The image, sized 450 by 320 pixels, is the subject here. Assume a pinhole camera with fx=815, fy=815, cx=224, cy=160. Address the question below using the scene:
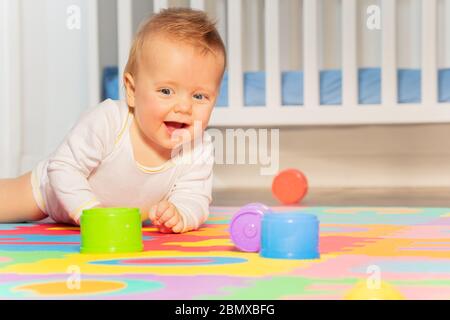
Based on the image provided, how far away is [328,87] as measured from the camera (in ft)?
7.45

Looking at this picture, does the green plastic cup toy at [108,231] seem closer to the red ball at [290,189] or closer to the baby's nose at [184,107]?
the baby's nose at [184,107]

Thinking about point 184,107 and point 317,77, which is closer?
point 184,107

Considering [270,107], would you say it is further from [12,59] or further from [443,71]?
[12,59]

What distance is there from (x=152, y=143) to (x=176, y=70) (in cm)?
17

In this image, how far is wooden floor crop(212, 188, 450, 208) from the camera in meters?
1.86

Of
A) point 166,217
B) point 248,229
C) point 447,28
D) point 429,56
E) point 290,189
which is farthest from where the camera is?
point 447,28

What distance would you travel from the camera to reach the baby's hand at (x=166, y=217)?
1189 mm

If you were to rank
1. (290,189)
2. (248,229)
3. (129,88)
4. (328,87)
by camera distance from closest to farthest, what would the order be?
(248,229), (129,88), (290,189), (328,87)

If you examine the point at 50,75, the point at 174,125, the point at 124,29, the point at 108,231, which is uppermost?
the point at 124,29

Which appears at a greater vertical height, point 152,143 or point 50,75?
point 50,75

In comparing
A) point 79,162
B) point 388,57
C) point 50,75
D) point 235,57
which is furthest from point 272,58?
point 79,162

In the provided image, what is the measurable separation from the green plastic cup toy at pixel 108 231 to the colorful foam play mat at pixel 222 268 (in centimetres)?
2

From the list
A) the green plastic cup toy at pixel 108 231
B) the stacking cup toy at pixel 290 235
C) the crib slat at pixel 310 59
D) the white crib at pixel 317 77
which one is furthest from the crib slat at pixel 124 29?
the stacking cup toy at pixel 290 235

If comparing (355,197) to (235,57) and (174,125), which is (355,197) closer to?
(235,57)
